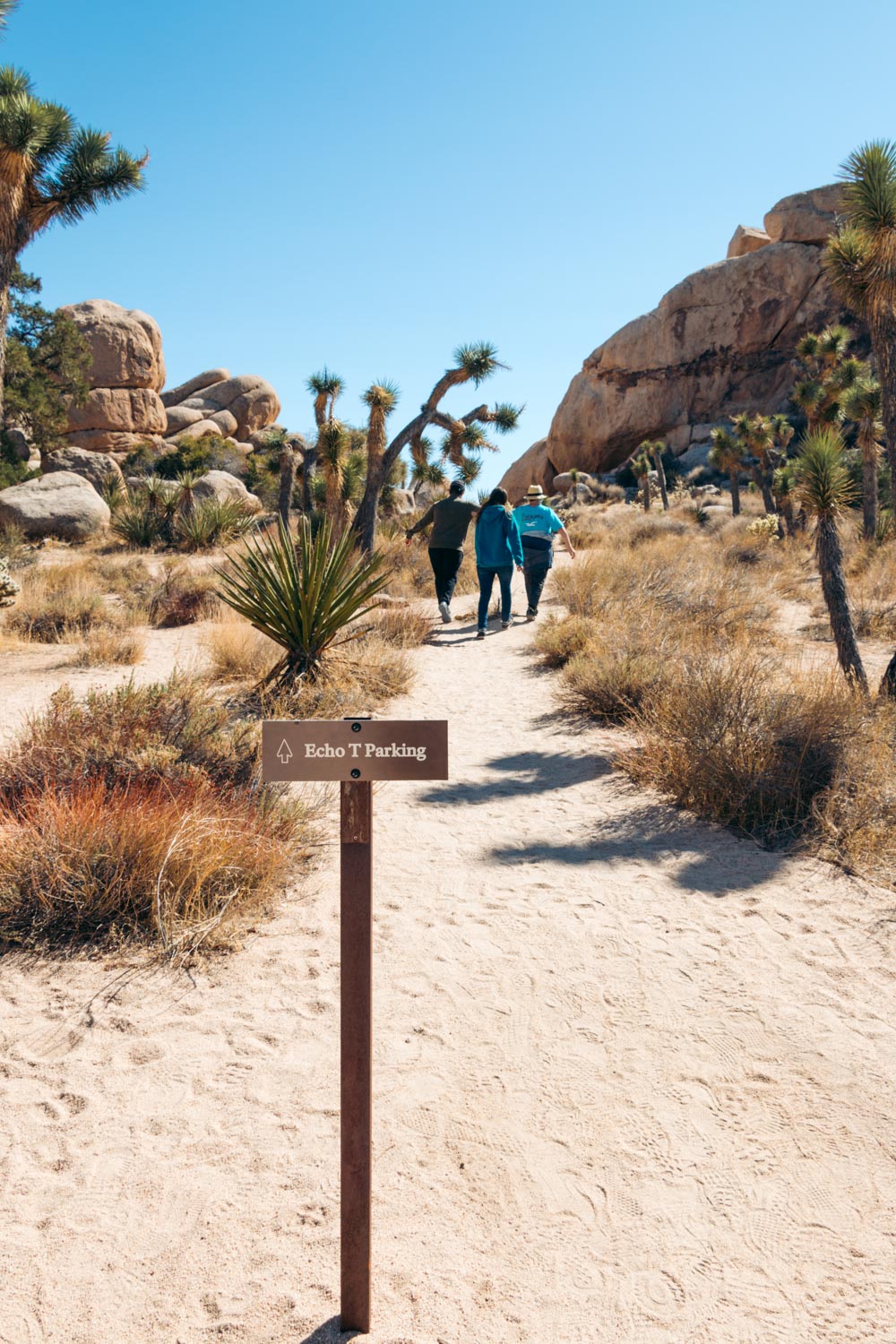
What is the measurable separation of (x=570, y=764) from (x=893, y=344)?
5.32m

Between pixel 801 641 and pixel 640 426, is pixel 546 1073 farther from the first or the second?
pixel 640 426

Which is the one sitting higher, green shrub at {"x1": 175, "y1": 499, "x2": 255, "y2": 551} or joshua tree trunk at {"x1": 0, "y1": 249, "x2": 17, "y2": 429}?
joshua tree trunk at {"x1": 0, "y1": 249, "x2": 17, "y2": 429}

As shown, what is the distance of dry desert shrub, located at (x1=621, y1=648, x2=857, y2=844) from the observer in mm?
5207

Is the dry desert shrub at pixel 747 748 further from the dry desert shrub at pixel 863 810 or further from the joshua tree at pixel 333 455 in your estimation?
the joshua tree at pixel 333 455

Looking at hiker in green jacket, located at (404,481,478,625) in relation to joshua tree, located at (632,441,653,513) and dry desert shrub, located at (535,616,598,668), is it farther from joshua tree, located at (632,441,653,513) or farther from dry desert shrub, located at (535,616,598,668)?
joshua tree, located at (632,441,653,513)

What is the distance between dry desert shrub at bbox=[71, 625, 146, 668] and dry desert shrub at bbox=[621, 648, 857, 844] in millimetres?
5999

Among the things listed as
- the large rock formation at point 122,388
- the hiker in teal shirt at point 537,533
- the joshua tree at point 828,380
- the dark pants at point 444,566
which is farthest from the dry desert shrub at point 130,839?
the large rock formation at point 122,388

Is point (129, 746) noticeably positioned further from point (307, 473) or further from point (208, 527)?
point (307, 473)

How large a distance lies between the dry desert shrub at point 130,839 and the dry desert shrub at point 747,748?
254 cm

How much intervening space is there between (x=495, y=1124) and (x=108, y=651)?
8.09 meters

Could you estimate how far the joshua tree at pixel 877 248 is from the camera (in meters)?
7.98

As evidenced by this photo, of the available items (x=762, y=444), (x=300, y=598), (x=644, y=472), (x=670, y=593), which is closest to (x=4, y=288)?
(x=300, y=598)

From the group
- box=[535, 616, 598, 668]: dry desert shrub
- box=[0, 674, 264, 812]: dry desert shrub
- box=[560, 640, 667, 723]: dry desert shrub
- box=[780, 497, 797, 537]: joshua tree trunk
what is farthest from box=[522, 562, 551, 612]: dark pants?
box=[780, 497, 797, 537]: joshua tree trunk

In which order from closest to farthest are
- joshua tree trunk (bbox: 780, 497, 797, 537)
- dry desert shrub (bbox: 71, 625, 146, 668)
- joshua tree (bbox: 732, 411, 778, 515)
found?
1. dry desert shrub (bbox: 71, 625, 146, 668)
2. joshua tree trunk (bbox: 780, 497, 797, 537)
3. joshua tree (bbox: 732, 411, 778, 515)
